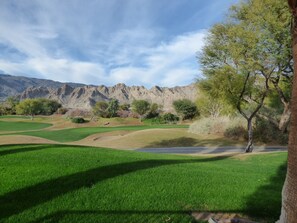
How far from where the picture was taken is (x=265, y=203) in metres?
7.66

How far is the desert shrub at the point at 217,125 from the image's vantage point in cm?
3484

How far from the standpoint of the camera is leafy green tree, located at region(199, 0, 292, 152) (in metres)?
18.4

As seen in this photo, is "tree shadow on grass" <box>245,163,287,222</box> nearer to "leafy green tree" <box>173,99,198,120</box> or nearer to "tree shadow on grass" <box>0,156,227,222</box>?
"tree shadow on grass" <box>0,156,227,222</box>

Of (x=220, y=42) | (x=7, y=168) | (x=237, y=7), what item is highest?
(x=237, y=7)

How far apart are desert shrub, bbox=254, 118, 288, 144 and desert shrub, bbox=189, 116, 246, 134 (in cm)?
161

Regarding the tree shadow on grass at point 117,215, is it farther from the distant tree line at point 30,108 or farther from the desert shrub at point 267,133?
the distant tree line at point 30,108

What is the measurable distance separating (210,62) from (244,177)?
1372 centimetres

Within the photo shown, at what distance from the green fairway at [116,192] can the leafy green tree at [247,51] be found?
10642mm

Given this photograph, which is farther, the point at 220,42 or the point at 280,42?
the point at 220,42

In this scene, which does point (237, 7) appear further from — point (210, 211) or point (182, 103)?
point (182, 103)

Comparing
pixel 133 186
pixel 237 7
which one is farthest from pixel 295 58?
pixel 237 7

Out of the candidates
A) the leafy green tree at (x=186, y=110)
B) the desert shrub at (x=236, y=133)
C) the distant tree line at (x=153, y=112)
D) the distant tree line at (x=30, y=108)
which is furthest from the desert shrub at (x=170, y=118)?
the distant tree line at (x=30, y=108)

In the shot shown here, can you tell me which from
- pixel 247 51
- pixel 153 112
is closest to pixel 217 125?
pixel 247 51

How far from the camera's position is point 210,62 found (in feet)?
75.5
